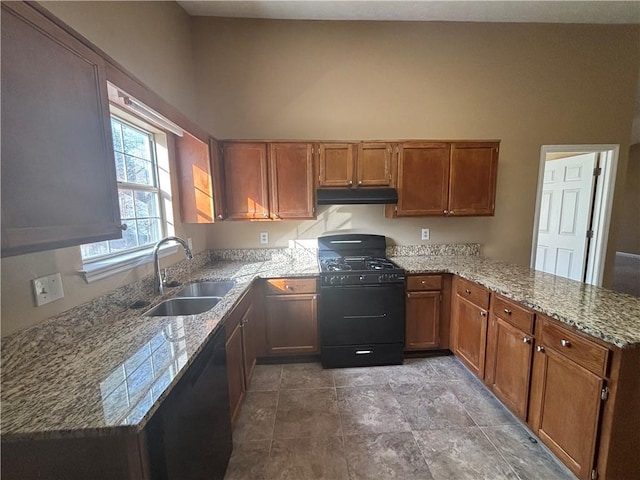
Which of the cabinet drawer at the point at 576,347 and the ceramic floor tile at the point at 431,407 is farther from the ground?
the cabinet drawer at the point at 576,347

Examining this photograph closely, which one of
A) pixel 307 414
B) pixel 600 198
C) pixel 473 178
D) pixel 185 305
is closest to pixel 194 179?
pixel 185 305

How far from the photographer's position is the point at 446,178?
2.68 m

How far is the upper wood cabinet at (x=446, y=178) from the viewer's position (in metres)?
2.64

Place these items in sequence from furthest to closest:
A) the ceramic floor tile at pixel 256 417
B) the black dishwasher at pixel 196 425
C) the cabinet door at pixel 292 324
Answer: the cabinet door at pixel 292 324
the ceramic floor tile at pixel 256 417
the black dishwasher at pixel 196 425

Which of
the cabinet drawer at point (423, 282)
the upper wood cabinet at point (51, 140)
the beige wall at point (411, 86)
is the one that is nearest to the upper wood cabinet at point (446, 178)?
the beige wall at point (411, 86)

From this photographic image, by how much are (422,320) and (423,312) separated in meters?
0.08

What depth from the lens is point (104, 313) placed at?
1.46m

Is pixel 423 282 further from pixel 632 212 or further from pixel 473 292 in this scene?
pixel 632 212

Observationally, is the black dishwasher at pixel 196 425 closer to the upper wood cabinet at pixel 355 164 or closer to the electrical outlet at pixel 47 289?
the electrical outlet at pixel 47 289

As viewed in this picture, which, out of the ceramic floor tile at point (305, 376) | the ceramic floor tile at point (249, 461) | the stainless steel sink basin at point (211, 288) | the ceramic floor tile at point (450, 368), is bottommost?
the ceramic floor tile at point (249, 461)

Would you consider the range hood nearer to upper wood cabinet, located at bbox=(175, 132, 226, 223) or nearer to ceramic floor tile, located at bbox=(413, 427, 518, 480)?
upper wood cabinet, located at bbox=(175, 132, 226, 223)

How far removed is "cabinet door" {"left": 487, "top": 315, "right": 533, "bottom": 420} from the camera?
1.66 meters

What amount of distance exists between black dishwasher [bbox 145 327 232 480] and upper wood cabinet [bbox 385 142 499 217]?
83.8 inches

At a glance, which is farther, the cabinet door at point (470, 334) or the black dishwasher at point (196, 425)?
the cabinet door at point (470, 334)
